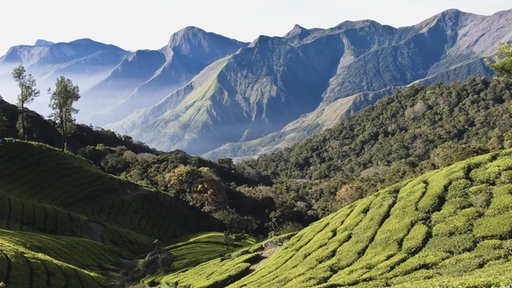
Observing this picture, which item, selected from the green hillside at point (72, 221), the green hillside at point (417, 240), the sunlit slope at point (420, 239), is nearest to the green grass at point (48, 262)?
the green hillside at point (72, 221)

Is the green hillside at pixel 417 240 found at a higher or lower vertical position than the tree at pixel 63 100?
lower

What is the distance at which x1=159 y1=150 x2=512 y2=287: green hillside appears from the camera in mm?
32688

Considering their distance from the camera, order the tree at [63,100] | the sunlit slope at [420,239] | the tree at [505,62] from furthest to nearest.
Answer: the tree at [63,100]
the tree at [505,62]
the sunlit slope at [420,239]

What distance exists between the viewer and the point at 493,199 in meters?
39.3

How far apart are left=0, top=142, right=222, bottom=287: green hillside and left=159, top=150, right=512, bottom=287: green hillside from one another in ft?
79.9

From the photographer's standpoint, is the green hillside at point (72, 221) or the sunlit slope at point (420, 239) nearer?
the sunlit slope at point (420, 239)

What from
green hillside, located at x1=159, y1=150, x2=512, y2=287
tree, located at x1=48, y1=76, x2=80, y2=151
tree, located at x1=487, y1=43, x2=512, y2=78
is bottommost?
green hillside, located at x1=159, y1=150, x2=512, y2=287

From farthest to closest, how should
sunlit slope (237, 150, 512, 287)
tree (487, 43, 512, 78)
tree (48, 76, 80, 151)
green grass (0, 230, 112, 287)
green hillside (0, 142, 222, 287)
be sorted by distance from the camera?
tree (48, 76, 80, 151)
green hillside (0, 142, 222, 287)
green grass (0, 230, 112, 287)
tree (487, 43, 512, 78)
sunlit slope (237, 150, 512, 287)

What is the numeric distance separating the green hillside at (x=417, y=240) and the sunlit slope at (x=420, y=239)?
8cm

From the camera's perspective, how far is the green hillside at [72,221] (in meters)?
59.1

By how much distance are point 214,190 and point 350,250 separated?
127 metres

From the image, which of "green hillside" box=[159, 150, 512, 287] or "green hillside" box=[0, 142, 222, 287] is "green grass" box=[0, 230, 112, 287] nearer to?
"green hillside" box=[0, 142, 222, 287]

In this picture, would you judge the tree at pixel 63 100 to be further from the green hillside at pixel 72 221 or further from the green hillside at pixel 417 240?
the green hillside at pixel 417 240

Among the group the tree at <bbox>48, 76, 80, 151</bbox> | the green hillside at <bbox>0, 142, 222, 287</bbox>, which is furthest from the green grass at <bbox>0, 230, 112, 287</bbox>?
the tree at <bbox>48, 76, 80, 151</bbox>
